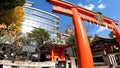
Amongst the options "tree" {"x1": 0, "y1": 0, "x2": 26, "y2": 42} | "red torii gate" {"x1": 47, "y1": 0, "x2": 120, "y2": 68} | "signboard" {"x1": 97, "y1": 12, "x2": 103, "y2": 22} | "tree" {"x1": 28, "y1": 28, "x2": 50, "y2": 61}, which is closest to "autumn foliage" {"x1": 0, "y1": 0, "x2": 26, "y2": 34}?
"tree" {"x1": 0, "y1": 0, "x2": 26, "y2": 42}

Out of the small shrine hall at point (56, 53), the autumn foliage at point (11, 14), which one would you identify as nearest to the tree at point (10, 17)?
the autumn foliage at point (11, 14)

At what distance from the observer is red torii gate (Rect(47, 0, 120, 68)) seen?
18.9 ft

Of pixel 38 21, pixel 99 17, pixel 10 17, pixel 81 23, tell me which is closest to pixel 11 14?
pixel 10 17

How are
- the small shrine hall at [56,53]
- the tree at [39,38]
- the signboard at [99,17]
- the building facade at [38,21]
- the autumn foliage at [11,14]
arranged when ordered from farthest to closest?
the building facade at [38,21], the small shrine hall at [56,53], the tree at [39,38], the autumn foliage at [11,14], the signboard at [99,17]

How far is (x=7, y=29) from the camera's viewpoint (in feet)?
58.0

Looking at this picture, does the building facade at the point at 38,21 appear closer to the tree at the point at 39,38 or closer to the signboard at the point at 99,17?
the tree at the point at 39,38

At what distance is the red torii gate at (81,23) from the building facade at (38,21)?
55.3 m

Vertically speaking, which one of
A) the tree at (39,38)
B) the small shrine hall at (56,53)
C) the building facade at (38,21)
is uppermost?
the building facade at (38,21)

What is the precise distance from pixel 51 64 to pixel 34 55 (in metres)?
12.1

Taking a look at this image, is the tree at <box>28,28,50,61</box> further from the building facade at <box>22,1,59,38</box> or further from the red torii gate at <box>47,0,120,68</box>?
the building facade at <box>22,1,59,38</box>

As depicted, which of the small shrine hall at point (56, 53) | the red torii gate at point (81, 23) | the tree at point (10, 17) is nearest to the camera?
the red torii gate at point (81, 23)

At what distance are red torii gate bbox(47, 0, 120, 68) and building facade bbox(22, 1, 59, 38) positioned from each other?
55270 mm

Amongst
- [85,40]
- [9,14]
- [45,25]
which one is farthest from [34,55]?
[45,25]

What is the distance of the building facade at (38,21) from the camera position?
64125 mm
